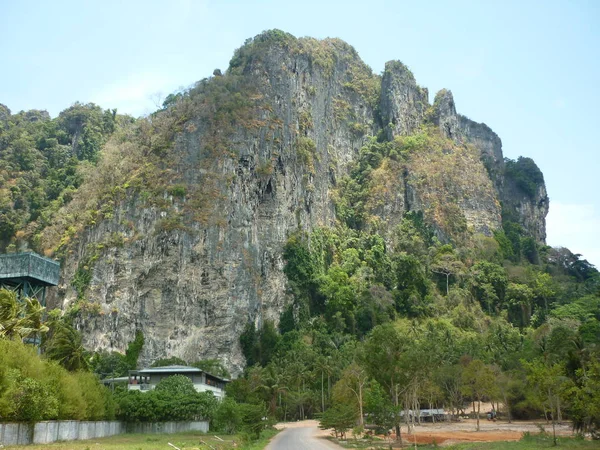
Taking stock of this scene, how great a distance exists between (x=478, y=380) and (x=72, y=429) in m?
47.1

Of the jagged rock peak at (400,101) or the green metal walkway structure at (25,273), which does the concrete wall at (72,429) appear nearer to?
the green metal walkway structure at (25,273)

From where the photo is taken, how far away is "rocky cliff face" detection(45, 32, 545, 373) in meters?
84.7

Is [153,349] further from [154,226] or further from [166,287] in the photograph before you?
[154,226]

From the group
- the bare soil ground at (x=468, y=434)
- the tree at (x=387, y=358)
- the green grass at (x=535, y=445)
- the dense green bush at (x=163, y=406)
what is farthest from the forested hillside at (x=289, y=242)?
the dense green bush at (x=163, y=406)

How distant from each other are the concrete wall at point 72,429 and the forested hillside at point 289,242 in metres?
13.5

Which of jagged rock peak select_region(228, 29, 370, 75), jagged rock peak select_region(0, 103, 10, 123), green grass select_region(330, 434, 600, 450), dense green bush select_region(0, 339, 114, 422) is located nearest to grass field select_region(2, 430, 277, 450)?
dense green bush select_region(0, 339, 114, 422)

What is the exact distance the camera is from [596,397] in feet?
118

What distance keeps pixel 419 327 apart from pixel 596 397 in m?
60.3

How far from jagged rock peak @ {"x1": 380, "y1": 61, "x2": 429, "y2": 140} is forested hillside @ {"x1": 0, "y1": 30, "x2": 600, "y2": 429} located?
2.25ft

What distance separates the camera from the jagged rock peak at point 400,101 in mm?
139500

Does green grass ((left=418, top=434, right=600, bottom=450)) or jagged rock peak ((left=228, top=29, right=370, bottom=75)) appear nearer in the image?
green grass ((left=418, top=434, right=600, bottom=450))

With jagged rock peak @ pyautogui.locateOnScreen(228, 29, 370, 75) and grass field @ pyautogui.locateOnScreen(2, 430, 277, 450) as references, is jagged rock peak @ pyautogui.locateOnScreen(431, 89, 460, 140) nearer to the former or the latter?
jagged rock peak @ pyautogui.locateOnScreen(228, 29, 370, 75)

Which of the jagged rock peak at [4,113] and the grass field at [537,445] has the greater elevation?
the jagged rock peak at [4,113]

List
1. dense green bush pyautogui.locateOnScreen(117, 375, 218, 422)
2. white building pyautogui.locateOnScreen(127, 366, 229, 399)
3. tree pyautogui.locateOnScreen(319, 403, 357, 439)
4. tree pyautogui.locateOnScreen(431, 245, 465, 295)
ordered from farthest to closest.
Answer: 1. tree pyautogui.locateOnScreen(431, 245, 465, 295)
2. white building pyautogui.locateOnScreen(127, 366, 229, 399)
3. tree pyautogui.locateOnScreen(319, 403, 357, 439)
4. dense green bush pyautogui.locateOnScreen(117, 375, 218, 422)
